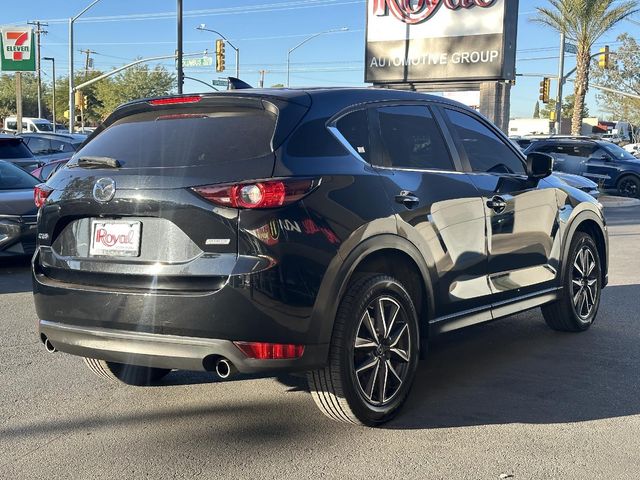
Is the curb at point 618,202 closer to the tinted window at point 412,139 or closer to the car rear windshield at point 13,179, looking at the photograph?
the car rear windshield at point 13,179

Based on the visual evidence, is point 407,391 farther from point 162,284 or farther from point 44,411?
point 44,411

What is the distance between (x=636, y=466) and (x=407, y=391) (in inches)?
49.3

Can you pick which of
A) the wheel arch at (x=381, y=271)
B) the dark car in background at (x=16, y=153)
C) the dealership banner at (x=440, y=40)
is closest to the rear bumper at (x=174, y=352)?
the wheel arch at (x=381, y=271)

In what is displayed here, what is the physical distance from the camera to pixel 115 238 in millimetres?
3891

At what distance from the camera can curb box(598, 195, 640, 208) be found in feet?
67.9

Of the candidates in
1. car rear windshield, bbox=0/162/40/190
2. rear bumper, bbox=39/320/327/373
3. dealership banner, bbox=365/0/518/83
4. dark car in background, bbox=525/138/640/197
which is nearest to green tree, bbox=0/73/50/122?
dealership banner, bbox=365/0/518/83

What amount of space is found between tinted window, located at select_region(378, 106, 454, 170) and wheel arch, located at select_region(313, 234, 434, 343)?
0.52 m

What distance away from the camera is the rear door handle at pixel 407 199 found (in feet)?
14.1

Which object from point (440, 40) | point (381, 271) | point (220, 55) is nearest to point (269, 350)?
point (381, 271)

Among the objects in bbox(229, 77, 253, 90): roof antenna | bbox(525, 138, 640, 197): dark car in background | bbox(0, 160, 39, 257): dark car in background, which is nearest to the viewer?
bbox(229, 77, 253, 90): roof antenna

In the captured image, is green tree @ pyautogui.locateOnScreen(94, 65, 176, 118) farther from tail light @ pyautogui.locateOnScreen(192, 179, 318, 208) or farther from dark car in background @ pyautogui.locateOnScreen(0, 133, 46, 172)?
tail light @ pyautogui.locateOnScreen(192, 179, 318, 208)

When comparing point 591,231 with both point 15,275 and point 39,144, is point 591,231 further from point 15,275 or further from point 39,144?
point 39,144

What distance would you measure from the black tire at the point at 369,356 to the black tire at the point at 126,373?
1376mm

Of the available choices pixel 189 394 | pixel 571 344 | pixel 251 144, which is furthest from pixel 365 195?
pixel 571 344
